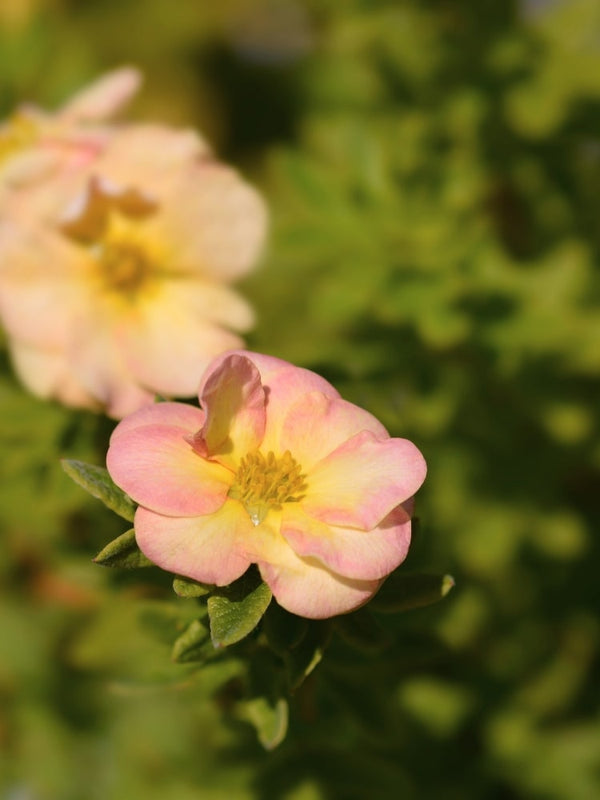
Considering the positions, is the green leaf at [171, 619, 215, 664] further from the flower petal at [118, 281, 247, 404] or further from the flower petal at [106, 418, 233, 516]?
the flower petal at [118, 281, 247, 404]

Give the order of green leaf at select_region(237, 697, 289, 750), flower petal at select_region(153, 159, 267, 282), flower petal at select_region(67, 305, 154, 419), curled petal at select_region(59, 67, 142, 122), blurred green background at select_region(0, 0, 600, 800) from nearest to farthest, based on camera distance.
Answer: green leaf at select_region(237, 697, 289, 750), flower petal at select_region(67, 305, 154, 419), flower petal at select_region(153, 159, 267, 282), curled petal at select_region(59, 67, 142, 122), blurred green background at select_region(0, 0, 600, 800)

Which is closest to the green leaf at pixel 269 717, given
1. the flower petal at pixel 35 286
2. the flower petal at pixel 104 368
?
the flower petal at pixel 104 368

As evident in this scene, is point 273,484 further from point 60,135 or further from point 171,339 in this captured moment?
point 60,135

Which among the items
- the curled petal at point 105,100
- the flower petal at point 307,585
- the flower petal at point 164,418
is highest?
the curled petal at point 105,100

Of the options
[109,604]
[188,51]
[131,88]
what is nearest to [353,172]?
[131,88]

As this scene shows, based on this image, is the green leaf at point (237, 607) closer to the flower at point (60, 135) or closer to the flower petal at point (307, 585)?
the flower petal at point (307, 585)

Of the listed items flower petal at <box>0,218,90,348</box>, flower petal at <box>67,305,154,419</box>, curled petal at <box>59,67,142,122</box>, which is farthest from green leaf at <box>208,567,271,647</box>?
curled petal at <box>59,67,142,122</box>
